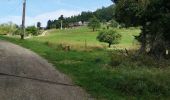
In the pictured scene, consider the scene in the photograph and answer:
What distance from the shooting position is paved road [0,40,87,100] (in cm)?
1356

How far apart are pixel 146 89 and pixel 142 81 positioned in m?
1.19

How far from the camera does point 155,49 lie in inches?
Answer: 1375

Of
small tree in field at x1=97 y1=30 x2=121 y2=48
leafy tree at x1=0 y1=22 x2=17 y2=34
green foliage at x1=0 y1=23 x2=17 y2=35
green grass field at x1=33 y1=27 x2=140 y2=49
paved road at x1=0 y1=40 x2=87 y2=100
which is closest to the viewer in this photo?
paved road at x1=0 y1=40 x2=87 y2=100

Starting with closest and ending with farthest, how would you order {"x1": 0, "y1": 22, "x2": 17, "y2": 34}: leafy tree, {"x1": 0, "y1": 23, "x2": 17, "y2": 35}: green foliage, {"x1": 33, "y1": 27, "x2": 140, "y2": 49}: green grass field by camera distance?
1. {"x1": 33, "y1": 27, "x2": 140, "y2": 49}: green grass field
2. {"x1": 0, "y1": 23, "x2": 17, "y2": 35}: green foliage
3. {"x1": 0, "y1": 22, "x2": 17, "y2": 34}: leafy tree

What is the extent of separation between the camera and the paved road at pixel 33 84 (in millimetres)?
13560

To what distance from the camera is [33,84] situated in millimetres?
15641

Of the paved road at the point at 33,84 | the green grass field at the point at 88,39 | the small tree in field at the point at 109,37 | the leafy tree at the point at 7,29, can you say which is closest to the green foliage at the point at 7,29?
the leafy tree at the point at 7,29

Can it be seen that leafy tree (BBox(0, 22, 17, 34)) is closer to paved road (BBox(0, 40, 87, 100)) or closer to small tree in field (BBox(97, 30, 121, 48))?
small tree in field (BBox(97, 30, 121, 48))

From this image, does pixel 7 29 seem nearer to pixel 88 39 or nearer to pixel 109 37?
pixel 88 39

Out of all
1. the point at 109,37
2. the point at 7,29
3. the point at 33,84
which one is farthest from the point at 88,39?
the point at 33,84

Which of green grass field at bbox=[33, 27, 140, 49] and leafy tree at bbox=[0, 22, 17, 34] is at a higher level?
leafy tree at bbox=[0, 22, 17, 34]

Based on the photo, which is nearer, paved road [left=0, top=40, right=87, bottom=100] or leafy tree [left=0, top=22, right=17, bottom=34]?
paved road [left=0, top=40, right=87, bottom=100]

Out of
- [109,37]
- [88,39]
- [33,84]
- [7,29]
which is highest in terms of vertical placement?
[33,84]

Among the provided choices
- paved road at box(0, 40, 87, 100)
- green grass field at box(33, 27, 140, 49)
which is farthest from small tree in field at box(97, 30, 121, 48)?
→ paved road at box(0, 40, 87, 100)
